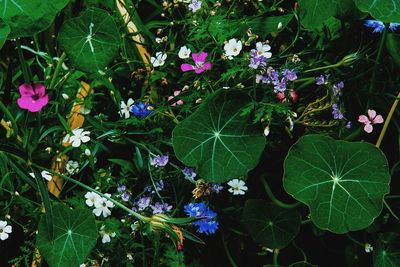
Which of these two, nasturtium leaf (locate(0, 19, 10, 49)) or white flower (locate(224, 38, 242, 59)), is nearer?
nasturtium leaf (locate(0, 19, 10, 49))

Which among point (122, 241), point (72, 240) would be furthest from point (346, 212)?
point (72, 240)

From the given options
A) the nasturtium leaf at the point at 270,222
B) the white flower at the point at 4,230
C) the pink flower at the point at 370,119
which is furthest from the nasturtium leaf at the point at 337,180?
the white flower at the point at 4,230

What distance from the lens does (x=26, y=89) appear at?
56.7 inches

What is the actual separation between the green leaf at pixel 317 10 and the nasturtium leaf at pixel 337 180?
334 millimetres

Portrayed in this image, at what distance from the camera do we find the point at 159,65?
5.32 ft

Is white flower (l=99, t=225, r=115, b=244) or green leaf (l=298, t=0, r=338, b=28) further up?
green leaf (l=298, t=0, r=338, b=28)

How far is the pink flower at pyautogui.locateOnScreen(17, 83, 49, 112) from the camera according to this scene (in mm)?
1422

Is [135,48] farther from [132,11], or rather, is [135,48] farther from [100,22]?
[100,22]

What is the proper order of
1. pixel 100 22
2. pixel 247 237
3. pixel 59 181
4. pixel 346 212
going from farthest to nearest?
1. pixel 59 181
2. pixel 247 237
3. pixel 100 22
4. pixel 346 212

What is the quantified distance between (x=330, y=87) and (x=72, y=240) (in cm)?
91

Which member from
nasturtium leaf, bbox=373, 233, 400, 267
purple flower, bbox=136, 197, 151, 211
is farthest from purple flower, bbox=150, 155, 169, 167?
nasturtium leaf, bbox=373, 233, 400, 267

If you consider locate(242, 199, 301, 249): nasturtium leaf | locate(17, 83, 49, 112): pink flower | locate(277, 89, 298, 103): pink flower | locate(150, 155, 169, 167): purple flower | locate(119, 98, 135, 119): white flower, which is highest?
locate(17, 83, 49, 112): pink flower

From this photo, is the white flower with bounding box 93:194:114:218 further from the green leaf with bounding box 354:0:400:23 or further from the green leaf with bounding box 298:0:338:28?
the green leaf with bounding box 354:0:400:23

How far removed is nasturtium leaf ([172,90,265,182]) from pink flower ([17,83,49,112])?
432mm
